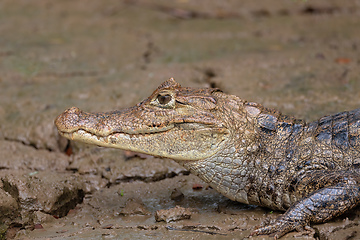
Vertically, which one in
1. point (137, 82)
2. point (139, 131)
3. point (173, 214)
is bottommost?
point (173, 214)

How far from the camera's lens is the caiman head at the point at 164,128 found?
13.1 feet

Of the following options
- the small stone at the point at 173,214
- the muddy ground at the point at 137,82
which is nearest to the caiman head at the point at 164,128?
the small stone at the point at 173,214

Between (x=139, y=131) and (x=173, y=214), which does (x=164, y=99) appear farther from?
(x=173, y=214)

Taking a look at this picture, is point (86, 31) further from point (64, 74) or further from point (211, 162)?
point (211, 162)

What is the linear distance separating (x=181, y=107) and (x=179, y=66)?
11.6 ft

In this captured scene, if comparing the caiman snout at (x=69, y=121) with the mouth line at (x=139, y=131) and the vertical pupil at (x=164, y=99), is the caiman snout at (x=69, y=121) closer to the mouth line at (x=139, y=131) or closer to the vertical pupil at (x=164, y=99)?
the mouth line at (x=139, y=131)

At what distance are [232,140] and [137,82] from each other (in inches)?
126

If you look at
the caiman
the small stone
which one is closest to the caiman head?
the caiman

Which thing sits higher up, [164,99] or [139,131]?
[164,99]

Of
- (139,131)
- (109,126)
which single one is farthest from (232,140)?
(109,126)

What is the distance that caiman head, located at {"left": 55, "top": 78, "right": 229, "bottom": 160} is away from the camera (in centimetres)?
400

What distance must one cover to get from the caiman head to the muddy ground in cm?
61

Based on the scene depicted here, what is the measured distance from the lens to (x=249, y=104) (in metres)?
4.20

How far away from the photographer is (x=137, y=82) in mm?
6918
